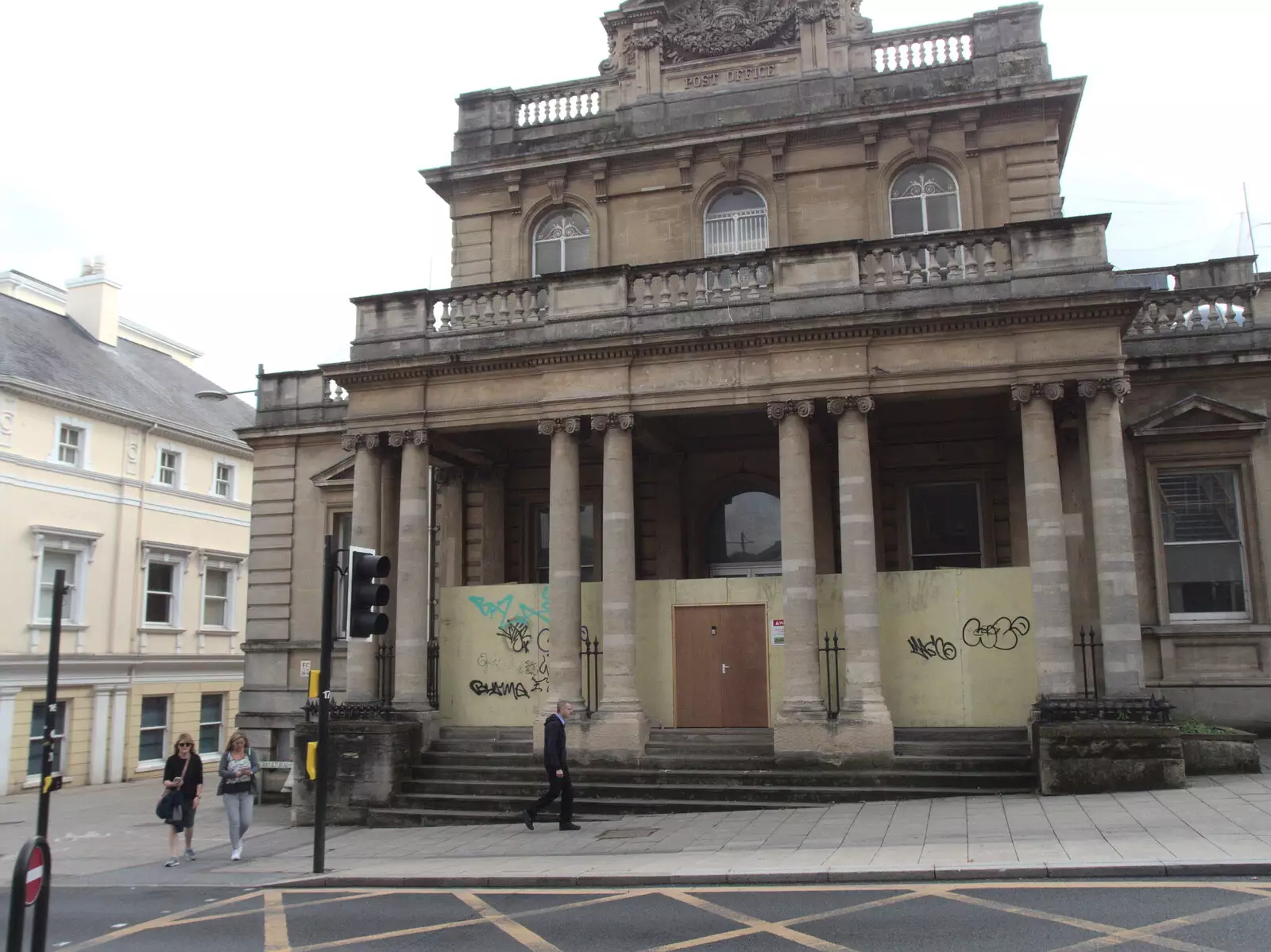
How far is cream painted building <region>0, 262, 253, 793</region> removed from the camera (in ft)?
86.6

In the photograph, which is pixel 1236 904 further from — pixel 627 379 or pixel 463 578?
pixel 463 578

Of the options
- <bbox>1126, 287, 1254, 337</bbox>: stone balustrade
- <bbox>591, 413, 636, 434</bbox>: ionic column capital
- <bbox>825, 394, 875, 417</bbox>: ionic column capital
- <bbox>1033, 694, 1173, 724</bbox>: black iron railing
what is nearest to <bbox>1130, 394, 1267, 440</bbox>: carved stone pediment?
<bbox>1126, 287, 1254, 337</bbox>: stone balustrade

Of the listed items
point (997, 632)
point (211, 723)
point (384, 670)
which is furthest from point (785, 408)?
point (211, 723)

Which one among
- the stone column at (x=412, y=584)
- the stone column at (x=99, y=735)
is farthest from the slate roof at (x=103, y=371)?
the stone column at (x=412, y=584)

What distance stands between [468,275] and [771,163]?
20.6 ft

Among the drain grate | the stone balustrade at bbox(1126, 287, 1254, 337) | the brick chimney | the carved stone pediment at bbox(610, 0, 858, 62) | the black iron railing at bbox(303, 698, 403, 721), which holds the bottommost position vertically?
the drain grate

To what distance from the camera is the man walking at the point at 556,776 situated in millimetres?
13117

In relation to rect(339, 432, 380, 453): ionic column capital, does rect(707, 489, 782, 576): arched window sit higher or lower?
lower

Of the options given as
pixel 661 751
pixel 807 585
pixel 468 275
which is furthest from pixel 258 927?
pixel 468 275

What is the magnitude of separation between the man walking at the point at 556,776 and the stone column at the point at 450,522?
7.11 metres

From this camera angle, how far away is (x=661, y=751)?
15.5 metres

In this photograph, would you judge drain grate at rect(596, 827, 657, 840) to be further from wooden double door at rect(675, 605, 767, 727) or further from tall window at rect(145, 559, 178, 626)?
tall window at rect(145, 559, 178, 626)

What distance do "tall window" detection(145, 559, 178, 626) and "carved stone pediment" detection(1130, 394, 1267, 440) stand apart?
85.5 feet

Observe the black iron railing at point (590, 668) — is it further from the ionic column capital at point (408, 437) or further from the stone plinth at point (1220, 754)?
the stone plinth at point (1220, 754)
